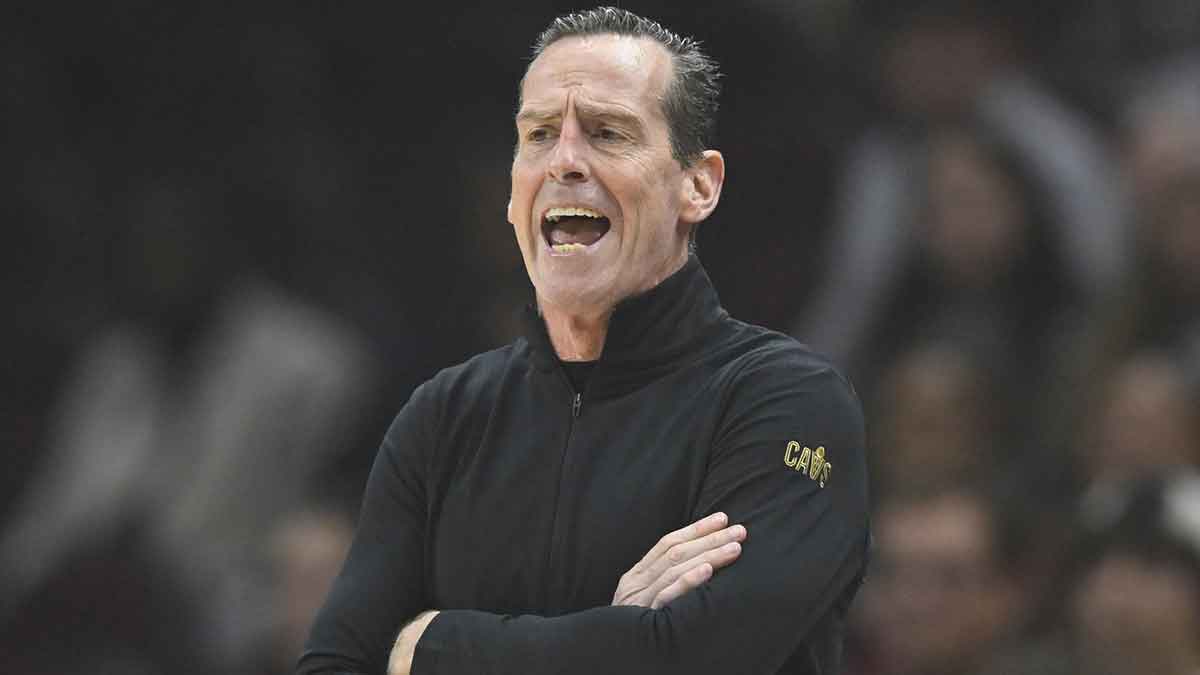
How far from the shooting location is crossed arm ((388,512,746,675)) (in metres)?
2.97

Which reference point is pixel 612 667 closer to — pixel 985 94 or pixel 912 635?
pixel 912 635

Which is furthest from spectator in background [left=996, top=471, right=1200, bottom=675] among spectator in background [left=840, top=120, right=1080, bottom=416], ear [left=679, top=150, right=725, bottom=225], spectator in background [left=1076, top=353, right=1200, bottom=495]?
ear [left=679, top=150, right=725, bottom=225]

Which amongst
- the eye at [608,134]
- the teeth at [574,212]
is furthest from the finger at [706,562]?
the eye at [608,134]

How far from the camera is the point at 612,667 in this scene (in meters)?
2.93

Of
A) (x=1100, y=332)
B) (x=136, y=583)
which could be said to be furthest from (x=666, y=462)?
(x=136, y=583)

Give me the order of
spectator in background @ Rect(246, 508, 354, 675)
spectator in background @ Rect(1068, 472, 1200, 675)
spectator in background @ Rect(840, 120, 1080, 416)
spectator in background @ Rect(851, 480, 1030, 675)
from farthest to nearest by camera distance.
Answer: spectator in background @ Rect(840, 120, 1080, 416) < spectator in background @ Rect(246, 508, 354, 675) < spectator in background @ Rect(851, 480, 1030, 675) < spectator in background @ Rect(1068, 472, 1200, 675)

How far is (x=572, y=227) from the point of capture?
10.8 ft

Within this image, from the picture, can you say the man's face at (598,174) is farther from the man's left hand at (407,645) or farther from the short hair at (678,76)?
the man's left hand at (407,645)

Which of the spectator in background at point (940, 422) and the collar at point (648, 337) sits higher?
the collar at point (648, 337)

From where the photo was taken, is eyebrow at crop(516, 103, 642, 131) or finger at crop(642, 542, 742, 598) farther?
eyebrow at crop(516, 103, 642, 131)

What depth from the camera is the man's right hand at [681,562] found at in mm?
2971

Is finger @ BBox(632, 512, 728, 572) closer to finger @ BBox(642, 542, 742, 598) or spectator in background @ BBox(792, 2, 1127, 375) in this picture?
finger @ BBox(642, 542, 742, 598)

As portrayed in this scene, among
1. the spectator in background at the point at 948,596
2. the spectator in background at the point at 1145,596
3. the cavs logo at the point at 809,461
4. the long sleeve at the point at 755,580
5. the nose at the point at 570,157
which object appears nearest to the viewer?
the long sleeve at the point at 755,580

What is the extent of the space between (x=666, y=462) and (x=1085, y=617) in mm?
2621
